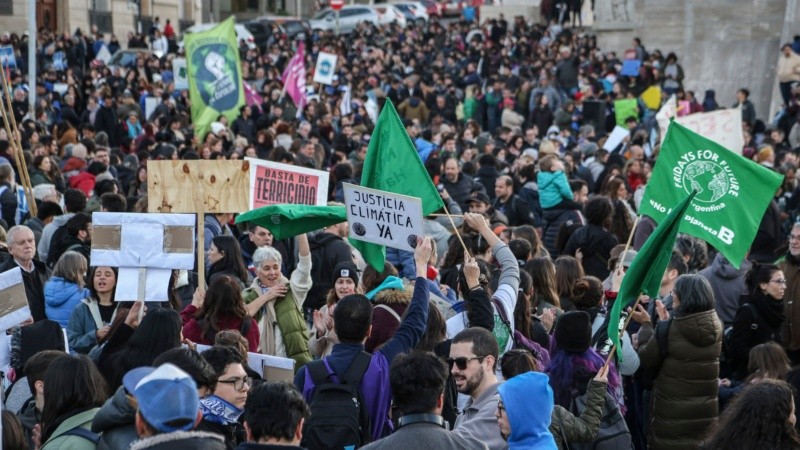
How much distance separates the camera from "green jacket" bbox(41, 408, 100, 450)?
17.5ft

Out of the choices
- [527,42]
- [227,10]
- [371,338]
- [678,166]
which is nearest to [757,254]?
[678,166]

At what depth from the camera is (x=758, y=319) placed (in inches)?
335

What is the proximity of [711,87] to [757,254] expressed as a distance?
60.5 ft

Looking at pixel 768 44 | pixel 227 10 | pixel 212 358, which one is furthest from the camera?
pixel 227 10

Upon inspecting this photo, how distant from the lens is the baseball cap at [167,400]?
435cm

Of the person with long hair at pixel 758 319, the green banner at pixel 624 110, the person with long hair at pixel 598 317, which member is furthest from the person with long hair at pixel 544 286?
the green banner at pixel 624 110

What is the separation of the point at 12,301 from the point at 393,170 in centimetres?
228

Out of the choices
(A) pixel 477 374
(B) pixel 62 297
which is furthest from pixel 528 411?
(B) pixel 62 297

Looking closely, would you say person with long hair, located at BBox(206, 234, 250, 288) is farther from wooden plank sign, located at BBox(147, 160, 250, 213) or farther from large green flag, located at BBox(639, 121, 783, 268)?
large green flag, located at BBox(639, 121, 783, 268)

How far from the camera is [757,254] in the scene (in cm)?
1212

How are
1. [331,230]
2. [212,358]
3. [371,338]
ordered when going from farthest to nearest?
[331,230] < [371,338] < [212,358]

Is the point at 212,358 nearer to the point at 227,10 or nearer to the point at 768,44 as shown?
the point at 768,44

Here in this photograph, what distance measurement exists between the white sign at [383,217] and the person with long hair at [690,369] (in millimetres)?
Result: 1506

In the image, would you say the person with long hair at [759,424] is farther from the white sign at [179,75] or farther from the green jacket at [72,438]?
the white sign at [179,75]
